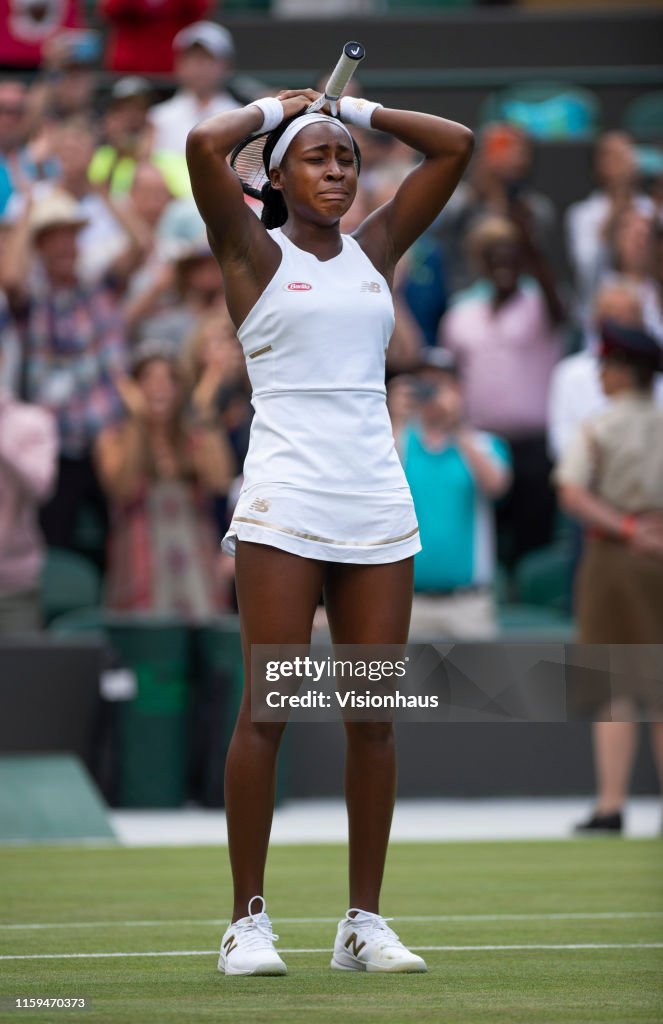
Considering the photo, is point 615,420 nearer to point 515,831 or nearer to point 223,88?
point 515,831

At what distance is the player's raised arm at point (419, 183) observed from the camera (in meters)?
4.94

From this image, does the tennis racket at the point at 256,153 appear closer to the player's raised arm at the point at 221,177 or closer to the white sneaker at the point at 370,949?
the player's raised arm at the point at 221,177

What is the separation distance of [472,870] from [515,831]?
1.79 m

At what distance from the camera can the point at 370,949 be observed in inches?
181

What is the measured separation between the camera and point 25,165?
1230cm

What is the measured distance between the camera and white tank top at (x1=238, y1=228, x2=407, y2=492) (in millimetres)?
4641

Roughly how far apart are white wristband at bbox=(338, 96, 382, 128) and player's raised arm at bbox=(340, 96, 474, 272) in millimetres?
57

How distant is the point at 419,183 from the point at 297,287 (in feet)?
1.68

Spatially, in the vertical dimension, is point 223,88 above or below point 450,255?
above

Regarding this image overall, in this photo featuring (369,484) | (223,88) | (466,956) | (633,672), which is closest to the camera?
(369,484)

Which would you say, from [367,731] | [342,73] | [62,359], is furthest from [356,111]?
[62,359]

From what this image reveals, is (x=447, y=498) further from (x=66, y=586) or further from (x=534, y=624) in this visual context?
(x=66, y=586)

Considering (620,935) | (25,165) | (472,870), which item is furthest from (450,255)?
(620,935)

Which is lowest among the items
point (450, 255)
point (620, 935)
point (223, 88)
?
point (620, 935)
